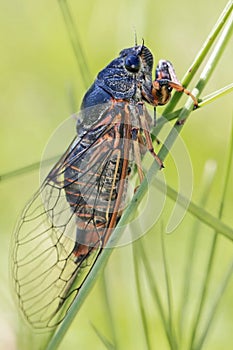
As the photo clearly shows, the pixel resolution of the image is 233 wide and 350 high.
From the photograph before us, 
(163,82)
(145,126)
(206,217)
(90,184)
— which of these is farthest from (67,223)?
(206,217)

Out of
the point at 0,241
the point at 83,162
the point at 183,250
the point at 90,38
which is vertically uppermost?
the point at 83,162

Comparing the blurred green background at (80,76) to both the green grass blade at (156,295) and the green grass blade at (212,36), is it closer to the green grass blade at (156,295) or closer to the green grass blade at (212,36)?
the green grass blade at (156,295)

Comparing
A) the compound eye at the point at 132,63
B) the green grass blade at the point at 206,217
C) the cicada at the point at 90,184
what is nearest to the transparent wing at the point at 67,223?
the cicada at the point at 90,184

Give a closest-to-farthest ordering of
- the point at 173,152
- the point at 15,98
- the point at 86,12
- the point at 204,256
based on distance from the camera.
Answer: the point at 173,152, the point at 204,256, the point at 15,98, the point at 86,12

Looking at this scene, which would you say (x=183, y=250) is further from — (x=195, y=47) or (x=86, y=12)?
(x=86, y=12)

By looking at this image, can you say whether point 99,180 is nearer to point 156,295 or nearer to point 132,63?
point 132,63

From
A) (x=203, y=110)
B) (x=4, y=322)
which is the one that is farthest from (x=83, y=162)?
(x=203, y=110)

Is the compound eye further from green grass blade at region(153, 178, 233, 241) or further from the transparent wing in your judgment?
green grass blade at region(153, 178, 233, 241)
